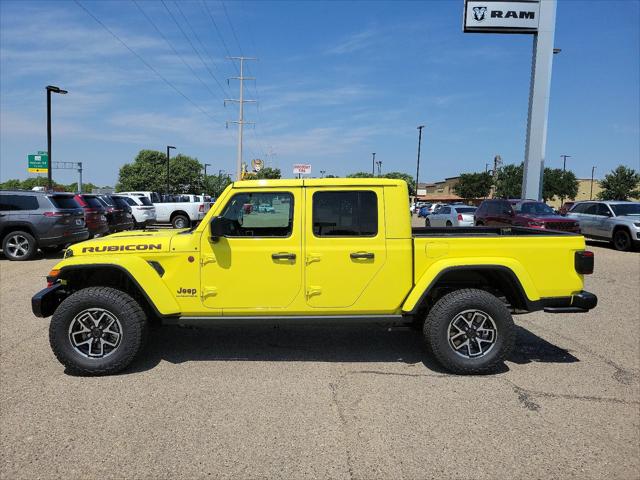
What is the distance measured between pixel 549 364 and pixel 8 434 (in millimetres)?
4872

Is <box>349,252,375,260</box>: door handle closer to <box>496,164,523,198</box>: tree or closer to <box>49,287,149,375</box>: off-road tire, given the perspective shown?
<box>49,287,149,375</box>: off-road tire

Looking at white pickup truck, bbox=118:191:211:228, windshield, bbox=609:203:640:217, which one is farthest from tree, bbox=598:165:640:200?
white pickup truck, bbox=118:191:211:228

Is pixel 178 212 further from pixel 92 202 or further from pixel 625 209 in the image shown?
pixel 625 209

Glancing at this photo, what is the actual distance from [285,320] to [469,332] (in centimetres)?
180

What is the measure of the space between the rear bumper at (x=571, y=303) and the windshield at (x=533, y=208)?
12001mm

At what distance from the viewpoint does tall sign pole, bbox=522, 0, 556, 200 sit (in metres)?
22.9

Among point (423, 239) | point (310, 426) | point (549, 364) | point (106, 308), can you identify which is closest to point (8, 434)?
point (106, 308)

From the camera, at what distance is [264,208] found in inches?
180

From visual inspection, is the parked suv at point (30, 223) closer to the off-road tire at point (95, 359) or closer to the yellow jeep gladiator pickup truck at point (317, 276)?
the yellow jeep gladiator pickup truck at point (317, 276)

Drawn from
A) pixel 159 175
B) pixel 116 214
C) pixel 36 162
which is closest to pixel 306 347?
pixel 116 214

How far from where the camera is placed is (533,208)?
1576 centimetres

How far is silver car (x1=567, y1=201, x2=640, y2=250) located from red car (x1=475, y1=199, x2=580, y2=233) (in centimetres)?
122

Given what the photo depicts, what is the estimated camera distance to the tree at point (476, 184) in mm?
88562

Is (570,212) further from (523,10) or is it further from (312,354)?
(312,354)
